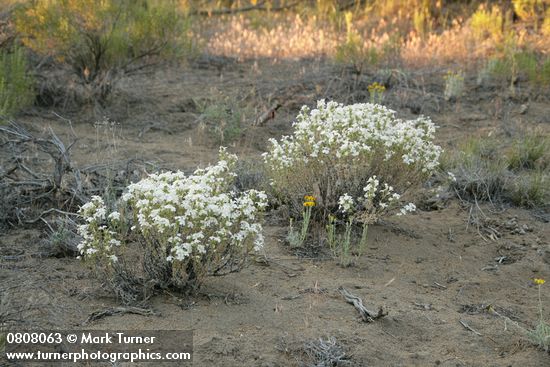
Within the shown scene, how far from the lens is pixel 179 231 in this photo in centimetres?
427

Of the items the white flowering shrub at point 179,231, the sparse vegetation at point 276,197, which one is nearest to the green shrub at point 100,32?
the sparse vegetation at point 276,197

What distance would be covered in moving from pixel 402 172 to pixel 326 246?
0.77 metres

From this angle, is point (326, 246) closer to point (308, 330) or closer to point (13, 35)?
point (308, 330)

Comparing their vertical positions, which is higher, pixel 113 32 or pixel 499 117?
pixel 113 32

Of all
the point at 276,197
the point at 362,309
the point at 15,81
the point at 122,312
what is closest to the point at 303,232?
the point at 276,197

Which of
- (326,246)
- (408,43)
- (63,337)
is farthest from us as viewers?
(408,43)

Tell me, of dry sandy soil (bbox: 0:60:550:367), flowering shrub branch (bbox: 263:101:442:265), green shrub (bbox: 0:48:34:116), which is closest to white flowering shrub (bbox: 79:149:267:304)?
dry sandy soil (bbox: 0:60:550:367)

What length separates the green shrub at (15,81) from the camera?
25.1 ft

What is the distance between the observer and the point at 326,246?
527 cm

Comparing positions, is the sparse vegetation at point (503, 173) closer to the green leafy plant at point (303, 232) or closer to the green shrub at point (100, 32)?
the green leafy plant at point (303, 232)

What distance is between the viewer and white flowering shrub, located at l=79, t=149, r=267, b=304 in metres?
4.02

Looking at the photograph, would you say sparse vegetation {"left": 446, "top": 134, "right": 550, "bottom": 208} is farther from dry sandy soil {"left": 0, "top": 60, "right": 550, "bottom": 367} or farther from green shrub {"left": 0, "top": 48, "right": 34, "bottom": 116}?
green shrub {"left": 0, "top": 48, "right": 34, "bottom": 116}

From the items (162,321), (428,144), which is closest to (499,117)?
(428,144)

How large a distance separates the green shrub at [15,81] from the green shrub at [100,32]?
0.35m
